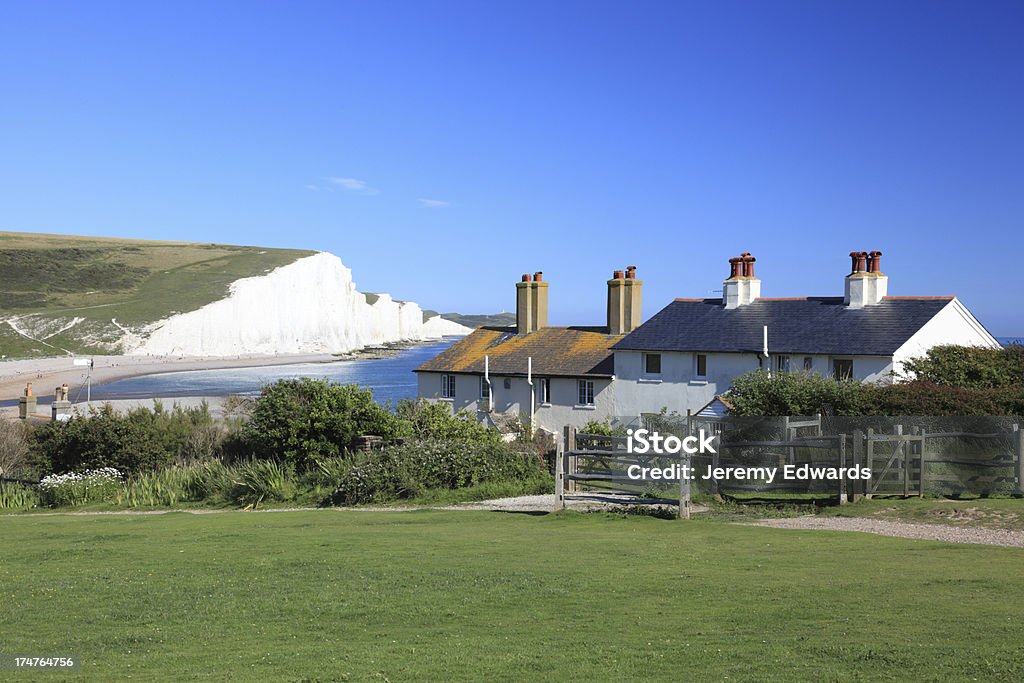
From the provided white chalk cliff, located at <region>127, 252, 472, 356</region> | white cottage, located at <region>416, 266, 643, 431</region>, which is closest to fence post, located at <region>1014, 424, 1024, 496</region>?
white cottage, located at <region>416, 266, 643, 431</region>

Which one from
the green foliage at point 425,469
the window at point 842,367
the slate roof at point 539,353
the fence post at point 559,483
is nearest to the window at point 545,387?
the slate roof at point 539,353

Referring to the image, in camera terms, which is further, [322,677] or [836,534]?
[836,534]

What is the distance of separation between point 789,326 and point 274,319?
134557 mm

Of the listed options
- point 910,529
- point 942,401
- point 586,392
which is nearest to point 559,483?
point 910,529

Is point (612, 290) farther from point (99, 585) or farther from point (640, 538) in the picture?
point (99, 585)

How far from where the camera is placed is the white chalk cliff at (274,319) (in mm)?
152875

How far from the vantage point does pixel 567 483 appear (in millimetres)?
22234

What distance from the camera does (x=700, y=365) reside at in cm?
4581

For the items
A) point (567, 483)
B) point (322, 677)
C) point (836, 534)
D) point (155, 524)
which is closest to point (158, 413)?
point (155, 524)

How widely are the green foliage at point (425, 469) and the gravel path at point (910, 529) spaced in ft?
29.3

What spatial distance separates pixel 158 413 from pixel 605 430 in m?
15.4

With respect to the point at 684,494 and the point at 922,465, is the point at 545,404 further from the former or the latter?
the point at 684,494

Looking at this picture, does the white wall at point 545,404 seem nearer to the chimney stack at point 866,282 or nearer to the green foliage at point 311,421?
the chimney stack at point 866,282

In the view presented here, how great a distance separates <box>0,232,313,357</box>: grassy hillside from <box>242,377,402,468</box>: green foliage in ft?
376
